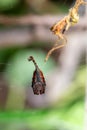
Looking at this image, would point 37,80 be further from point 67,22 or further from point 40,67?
point 67,22

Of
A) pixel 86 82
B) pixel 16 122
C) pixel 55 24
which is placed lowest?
pixel 16 122

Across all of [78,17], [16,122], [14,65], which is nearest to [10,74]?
[14,65]

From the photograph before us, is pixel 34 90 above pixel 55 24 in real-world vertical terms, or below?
below

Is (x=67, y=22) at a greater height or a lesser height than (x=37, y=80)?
greater

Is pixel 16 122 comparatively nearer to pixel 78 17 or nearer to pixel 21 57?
pixel 21 57

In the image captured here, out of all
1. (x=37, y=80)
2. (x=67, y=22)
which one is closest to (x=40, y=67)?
(x=37, y=80)

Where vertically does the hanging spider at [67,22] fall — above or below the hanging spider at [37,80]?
above

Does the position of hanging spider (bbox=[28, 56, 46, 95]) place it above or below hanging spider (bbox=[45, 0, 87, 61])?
below
